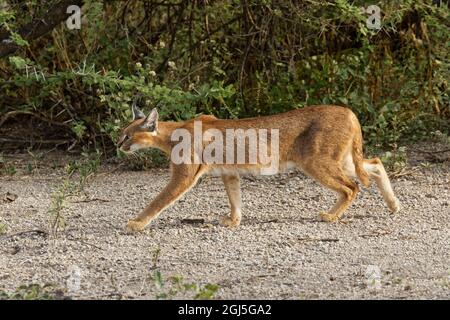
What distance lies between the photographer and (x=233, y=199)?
710 cm

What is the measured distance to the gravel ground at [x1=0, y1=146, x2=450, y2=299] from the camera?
5574 millimetres

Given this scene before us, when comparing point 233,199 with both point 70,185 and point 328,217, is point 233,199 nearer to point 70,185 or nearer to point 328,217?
point 328,217

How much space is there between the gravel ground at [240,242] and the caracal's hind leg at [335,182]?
11 cm

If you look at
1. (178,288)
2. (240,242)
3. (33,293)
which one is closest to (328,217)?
(240,242)

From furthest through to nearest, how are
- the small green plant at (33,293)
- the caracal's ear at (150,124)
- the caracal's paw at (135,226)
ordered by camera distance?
1. the caracal's ear at (150,124)
2. the caracal's paw at (135,226)
3. the small green plant at (33,293)

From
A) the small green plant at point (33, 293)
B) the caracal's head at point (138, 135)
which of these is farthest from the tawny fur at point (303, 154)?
the small green plant at point (33, 293)

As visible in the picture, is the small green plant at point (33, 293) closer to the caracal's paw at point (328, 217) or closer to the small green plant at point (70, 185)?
the small green plant at point (70, 185)

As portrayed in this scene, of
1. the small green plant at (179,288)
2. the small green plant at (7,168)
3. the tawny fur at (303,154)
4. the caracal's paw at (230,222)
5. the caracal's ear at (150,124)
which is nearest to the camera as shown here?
the small green plant at (179,288)

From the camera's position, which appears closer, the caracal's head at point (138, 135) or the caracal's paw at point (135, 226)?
the caracal's paw at point (135, 226)

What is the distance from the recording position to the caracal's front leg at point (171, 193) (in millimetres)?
6852

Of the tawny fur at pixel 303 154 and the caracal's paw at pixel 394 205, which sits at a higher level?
the tawny fur at pixel 303 154

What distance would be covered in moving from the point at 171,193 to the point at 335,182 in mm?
1100

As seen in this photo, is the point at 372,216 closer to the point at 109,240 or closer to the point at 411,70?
the point at 109,240

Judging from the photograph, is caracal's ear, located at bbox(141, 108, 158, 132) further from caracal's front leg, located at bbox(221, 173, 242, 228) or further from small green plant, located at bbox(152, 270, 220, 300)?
small green plant, located at bbox(152, 270, 220, 300)
